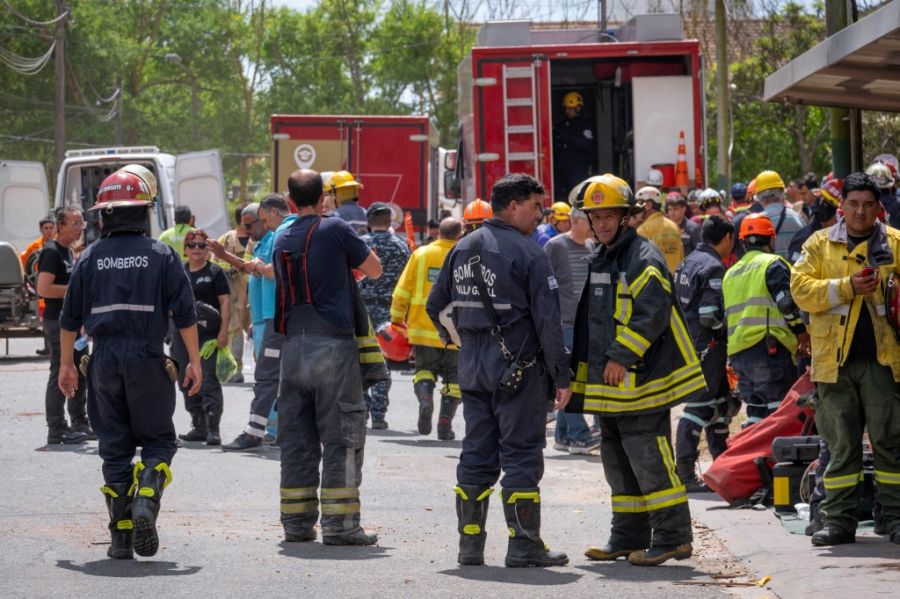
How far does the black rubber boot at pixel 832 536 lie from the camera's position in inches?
315

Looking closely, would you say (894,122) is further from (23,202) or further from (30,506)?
(30,506)

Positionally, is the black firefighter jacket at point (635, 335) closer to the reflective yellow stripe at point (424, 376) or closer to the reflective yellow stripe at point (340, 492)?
Answer: the reflective yellow stripe at point (340, 492)

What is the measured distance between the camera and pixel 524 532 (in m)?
7.74

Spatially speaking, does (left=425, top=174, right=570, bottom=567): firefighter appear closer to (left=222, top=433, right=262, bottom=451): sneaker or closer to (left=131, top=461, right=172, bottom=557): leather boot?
(left=131, top=461, right=172, bottom=557): leather boot

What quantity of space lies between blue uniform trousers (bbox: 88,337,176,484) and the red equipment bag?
135 inches

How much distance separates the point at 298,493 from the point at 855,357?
306cm

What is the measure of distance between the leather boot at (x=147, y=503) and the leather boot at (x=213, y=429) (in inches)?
184

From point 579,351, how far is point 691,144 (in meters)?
10.5

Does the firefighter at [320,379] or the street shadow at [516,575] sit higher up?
the firefighter at [320,379]

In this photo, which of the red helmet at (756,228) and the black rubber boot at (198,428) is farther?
the black rubber boot at (198,428)

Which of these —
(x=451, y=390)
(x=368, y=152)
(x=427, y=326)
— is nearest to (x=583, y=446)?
(x=451, y=390)

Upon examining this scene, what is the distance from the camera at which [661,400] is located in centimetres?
777

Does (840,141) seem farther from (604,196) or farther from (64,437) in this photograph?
(64,437)

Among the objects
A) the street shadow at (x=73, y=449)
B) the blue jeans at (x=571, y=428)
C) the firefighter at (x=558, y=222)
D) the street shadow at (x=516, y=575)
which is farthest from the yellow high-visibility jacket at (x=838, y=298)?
the firefighter at (x=558, y=222)
